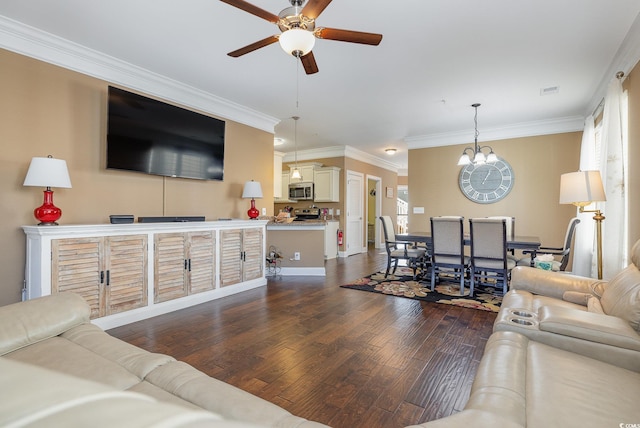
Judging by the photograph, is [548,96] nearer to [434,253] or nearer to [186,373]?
[434,253]

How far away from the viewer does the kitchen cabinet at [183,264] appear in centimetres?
326

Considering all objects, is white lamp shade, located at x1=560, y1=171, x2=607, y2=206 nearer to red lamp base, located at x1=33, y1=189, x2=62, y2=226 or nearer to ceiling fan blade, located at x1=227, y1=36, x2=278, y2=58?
ceiling fan blade, located at x1=227, y1=36, x2=278, y2=58

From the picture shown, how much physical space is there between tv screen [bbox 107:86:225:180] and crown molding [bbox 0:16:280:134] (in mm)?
256

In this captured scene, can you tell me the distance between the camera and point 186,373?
1137 mm

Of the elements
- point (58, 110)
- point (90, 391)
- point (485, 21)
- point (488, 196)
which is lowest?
point (90, 391)

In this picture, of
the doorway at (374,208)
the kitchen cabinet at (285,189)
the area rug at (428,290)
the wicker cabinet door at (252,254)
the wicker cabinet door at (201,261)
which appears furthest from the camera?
the doorway at (374,208)

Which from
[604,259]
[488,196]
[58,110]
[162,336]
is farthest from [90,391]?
[488,196]

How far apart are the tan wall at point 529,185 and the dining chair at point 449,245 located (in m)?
1.75

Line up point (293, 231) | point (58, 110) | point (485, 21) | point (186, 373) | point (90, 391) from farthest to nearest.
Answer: point (293, 231), point (58, 110), point (485, 21), point (186, 373), point (90, 391)

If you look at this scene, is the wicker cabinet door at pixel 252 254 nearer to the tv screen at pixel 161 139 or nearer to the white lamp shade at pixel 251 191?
the white lamp shade at pixel 251 191

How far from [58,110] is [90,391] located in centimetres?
347

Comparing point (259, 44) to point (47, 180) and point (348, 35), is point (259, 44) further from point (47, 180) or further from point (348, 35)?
point (47, 180)

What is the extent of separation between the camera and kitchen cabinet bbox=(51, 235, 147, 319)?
256 centimetres

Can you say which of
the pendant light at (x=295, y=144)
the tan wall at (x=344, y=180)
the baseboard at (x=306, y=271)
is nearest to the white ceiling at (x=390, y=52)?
the pendant light at (x=295, y=144)
